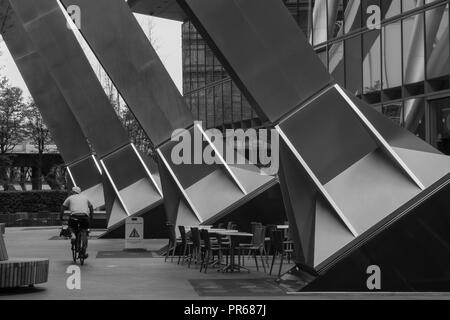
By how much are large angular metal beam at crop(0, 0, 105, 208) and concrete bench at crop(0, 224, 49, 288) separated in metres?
24.5

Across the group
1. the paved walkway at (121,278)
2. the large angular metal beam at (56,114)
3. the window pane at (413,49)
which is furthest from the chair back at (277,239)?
the large angular metal beam at (56,114)

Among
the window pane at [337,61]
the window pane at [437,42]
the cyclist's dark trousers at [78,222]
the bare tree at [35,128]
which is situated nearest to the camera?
the cyclist's dark trousers at [78,222]

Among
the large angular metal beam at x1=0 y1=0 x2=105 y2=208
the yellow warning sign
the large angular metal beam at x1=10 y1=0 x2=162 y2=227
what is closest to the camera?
the yellow warning sign

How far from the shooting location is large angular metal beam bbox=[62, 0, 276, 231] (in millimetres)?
25078

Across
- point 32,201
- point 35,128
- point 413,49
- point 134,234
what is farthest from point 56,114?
point 35,128

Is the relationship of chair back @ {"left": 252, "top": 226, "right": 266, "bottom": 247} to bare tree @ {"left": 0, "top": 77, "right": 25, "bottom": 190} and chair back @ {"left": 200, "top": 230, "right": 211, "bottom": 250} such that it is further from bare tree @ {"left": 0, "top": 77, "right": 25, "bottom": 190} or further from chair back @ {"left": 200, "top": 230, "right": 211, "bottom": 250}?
bare tree @ {"left": 0, "top": 77, "right": 25, "bottom": 190}

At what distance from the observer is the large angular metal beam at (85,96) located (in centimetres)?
3350

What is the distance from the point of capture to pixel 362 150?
14.7 metres

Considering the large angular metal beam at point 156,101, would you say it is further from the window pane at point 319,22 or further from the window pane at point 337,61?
the window pane at point 319,22

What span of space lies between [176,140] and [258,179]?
9.55 ft

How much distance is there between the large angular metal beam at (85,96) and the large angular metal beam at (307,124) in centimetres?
1853

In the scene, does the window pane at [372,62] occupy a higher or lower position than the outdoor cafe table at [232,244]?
higher

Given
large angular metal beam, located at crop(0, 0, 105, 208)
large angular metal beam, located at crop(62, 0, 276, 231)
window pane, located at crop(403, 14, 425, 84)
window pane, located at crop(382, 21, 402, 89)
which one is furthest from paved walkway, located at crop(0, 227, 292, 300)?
large angular metal beam, located at crop(0, 0, 105, 208)

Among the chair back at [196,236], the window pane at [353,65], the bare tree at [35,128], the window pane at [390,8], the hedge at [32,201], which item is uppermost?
the window pane at [390,8]
